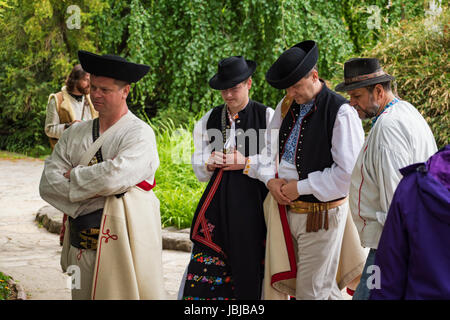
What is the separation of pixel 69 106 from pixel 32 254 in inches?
65.9

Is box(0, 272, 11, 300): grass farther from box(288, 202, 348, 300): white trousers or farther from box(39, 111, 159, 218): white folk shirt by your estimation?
box(288, 202, 348, 300): white trousers

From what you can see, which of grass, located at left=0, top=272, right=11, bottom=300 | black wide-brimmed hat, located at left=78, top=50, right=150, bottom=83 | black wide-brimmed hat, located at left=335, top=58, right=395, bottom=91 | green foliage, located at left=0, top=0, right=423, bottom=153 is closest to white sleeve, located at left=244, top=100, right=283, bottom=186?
black wide-brimmed hat, located at left=335, top=58, right=395, bottom=91

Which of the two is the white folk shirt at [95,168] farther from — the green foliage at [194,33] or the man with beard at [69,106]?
the green foliage at [194,33]

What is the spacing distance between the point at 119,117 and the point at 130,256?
79 cm

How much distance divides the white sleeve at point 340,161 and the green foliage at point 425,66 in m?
4.37

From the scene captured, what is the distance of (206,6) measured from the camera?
11539mm

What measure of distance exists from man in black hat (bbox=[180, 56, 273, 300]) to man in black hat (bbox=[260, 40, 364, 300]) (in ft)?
1.06

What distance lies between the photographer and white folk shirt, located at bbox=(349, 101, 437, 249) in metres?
2.73

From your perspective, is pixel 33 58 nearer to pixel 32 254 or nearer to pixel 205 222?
pixel 32 254

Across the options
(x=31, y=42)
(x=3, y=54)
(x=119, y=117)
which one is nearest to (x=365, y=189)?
(x=119, y=117)

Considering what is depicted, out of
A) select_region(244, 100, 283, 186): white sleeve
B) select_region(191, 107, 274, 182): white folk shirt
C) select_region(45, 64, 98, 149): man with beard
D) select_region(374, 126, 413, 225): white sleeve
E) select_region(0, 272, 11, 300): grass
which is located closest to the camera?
select_region(374, 126, 413, 225): white sleeve

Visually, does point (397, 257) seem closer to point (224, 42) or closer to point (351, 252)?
point (351, 252)

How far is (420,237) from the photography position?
6.48 feet
